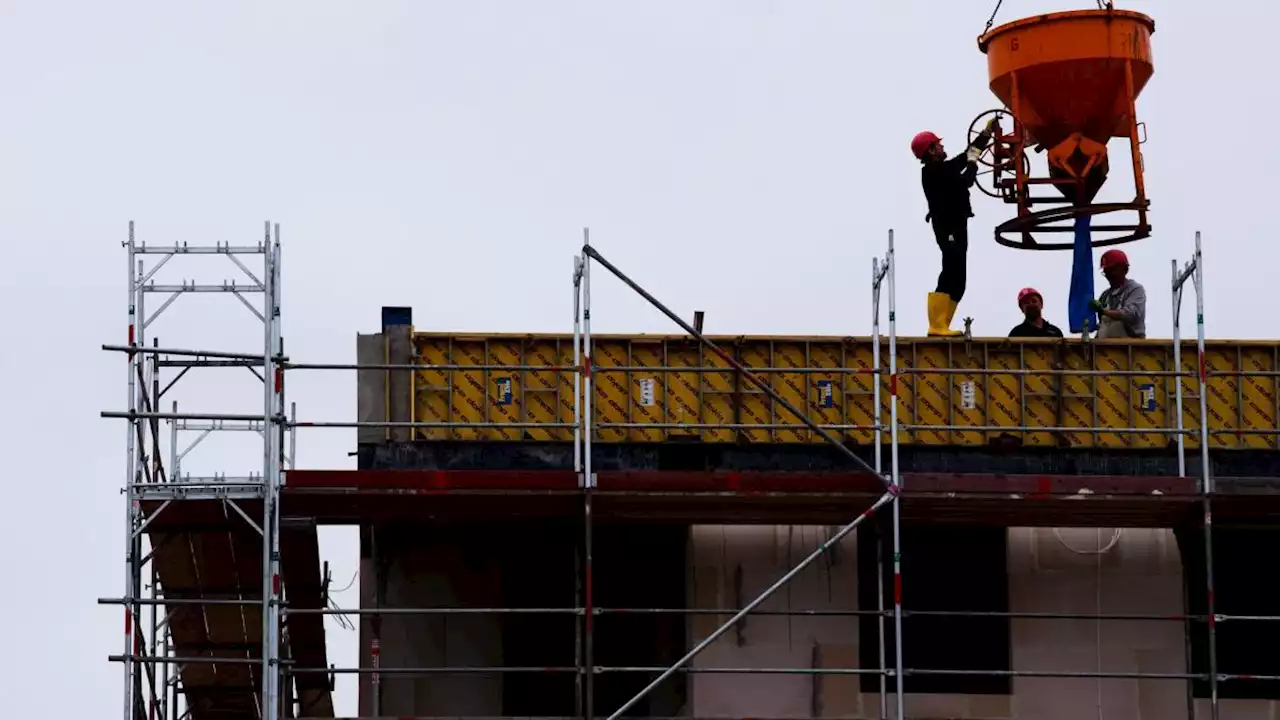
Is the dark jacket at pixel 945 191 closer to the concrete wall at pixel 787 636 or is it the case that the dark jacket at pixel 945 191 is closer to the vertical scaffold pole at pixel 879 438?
the vertical scaffold pole at pixel 879 438

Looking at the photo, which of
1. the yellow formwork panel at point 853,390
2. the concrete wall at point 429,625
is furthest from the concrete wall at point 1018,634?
the concrete wall at point 429,625

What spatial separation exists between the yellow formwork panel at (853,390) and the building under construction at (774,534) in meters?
0.03

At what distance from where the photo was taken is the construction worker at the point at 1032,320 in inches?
1356

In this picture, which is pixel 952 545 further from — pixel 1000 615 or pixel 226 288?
pixel 226 288

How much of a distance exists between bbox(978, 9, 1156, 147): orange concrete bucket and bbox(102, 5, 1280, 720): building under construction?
10.8ft

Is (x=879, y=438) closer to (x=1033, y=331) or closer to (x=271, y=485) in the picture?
(x=1033, y=331)

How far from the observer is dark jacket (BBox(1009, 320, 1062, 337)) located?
34.4 meters

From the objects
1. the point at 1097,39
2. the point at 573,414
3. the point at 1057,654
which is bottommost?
the point at 1057,654

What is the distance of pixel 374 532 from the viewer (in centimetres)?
3300

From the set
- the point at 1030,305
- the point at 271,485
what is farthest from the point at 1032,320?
the point at 271,485

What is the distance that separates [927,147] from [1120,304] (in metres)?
2.41

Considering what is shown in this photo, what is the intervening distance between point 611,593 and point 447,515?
1.85m

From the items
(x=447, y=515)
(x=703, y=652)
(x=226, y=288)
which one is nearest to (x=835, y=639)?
(x=703, y=652)

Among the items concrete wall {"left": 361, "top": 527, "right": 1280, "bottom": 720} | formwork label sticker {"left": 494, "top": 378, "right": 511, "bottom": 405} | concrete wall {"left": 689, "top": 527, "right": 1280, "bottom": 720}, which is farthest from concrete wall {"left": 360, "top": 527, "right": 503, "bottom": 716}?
concrete wall {"left": 689, "top": 527, "right": 1280, "bottom": 720}
